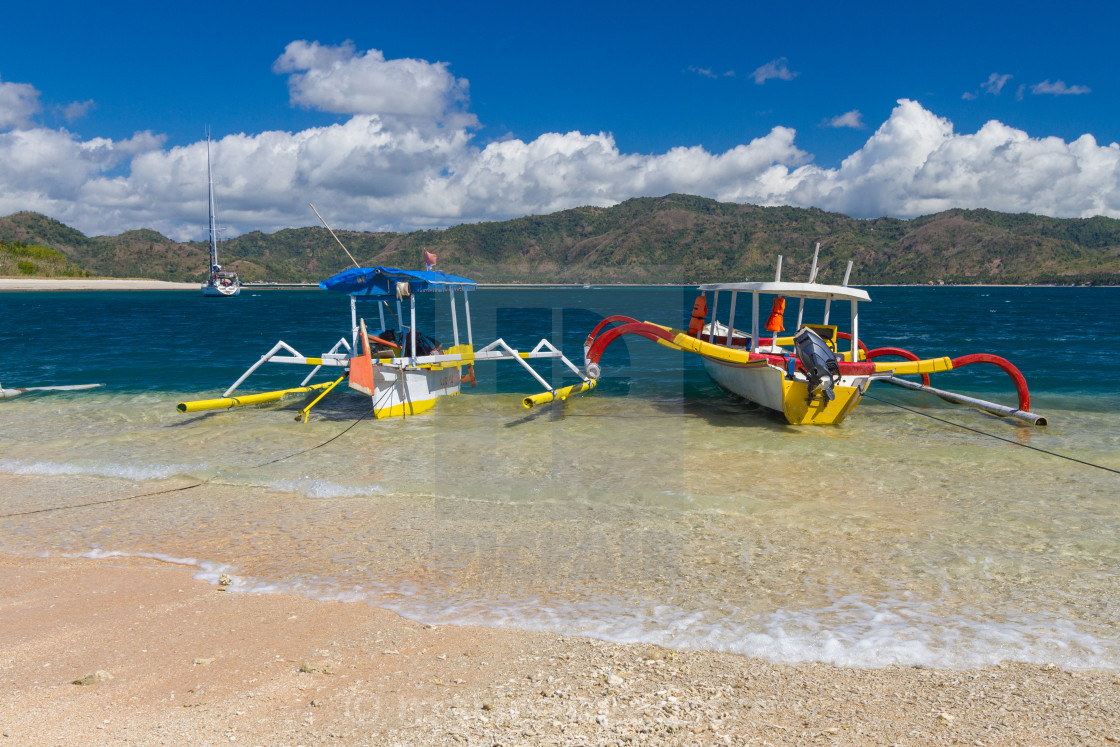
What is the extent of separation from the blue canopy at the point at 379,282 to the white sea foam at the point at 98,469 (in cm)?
471

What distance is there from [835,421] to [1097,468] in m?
4.19

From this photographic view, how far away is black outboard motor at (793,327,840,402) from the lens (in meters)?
12.3

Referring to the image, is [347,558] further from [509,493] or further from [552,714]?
[552,714]

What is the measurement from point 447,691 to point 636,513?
14.9 ft

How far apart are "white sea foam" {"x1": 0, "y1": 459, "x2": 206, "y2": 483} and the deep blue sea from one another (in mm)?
57

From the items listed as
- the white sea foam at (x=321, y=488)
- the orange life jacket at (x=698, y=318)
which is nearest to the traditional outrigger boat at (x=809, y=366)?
the orange life jacket at (x=698, y=318)

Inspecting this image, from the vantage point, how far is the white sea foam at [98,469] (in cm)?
Result: 1012

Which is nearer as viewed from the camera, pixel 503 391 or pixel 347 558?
pixel 347 558

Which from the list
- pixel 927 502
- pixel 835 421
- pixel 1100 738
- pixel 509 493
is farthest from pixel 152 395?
pixel 1100 738

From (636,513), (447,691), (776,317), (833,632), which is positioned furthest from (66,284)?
(833,632)

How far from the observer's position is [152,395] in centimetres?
1755

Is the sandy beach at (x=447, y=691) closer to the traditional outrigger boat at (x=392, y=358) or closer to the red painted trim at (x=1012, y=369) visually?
the traditional outrigger boat at (x=392, y=358)

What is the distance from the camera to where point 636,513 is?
8305mm

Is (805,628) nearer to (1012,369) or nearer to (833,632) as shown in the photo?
(833,632)
